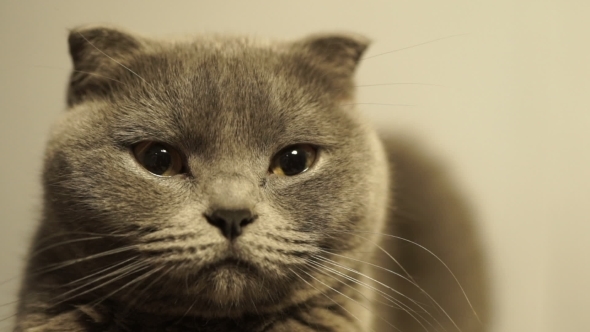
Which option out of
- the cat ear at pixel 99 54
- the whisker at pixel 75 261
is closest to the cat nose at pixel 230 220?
the whisker at pixel 75 261

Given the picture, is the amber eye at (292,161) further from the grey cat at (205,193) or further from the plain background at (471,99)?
the plain background at (471,99)

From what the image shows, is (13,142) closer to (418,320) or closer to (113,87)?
(113,87)

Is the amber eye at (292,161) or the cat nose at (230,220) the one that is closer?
the cat nose at (230,220)

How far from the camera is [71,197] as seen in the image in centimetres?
79

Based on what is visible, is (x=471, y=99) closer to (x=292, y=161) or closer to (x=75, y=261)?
(x=292, y=161)

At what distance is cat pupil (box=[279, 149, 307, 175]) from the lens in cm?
85

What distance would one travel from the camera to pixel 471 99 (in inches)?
44.3

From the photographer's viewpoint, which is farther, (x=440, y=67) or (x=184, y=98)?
(x=440, y=67)

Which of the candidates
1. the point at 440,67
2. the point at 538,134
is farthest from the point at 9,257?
the point at 538,134

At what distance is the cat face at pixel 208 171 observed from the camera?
725 millimetres

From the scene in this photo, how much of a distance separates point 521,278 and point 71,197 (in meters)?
0.91

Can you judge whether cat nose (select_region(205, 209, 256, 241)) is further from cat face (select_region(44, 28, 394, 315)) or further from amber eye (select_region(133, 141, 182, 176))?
amber eye (select_region(133, 141, 182, 176))

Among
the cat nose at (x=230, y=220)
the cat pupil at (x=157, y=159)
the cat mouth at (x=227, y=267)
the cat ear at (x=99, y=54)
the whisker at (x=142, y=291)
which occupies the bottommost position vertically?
the whisker at (x=142, y=291)

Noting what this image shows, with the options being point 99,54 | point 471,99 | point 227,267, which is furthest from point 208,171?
point 471,99
